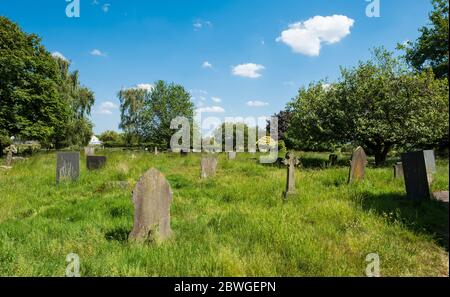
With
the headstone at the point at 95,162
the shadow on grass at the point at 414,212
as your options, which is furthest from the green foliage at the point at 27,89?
the shadow on grass at the point at 414,212

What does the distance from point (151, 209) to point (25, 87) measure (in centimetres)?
2718

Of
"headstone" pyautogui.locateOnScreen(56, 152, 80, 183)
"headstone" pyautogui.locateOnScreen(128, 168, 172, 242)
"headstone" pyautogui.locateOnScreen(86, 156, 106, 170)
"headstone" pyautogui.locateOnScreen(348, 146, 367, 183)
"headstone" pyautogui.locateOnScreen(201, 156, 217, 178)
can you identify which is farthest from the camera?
"headstone" pyautogui.locateOnScreen(86, 156, 106, 170)

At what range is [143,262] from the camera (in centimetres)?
438

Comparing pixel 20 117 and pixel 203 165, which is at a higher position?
pixel 20 117

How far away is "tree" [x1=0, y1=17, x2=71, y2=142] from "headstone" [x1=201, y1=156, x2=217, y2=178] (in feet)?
63.3

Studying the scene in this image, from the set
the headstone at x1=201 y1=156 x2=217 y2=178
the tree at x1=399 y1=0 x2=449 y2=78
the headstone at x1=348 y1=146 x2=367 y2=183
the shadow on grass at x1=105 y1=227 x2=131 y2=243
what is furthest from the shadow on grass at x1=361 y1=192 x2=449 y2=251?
the tree at x1=399 y1=0 x2=449 y2=78

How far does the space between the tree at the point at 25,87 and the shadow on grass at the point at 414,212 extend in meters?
27.0

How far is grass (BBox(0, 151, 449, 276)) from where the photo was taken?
4.16m

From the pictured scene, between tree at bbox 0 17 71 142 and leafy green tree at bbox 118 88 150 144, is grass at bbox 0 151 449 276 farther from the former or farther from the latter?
leafy green tree at bbox 118 88 150 144

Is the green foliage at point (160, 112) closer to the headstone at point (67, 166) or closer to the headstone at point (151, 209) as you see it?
the headstone at point (67, 166)

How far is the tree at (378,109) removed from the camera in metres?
15.8
